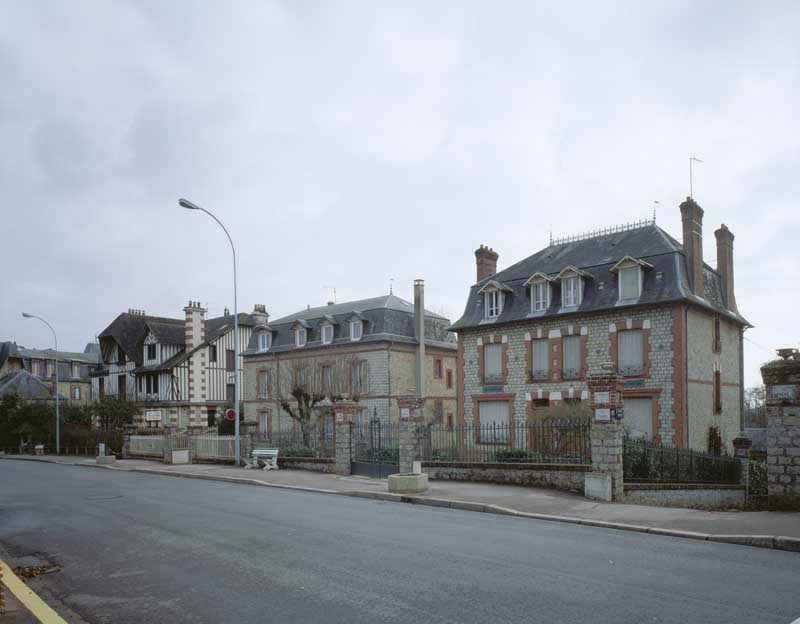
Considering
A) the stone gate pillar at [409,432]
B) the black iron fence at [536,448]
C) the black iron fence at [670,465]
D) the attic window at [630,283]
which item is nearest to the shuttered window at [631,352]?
the attic window at [630,283]

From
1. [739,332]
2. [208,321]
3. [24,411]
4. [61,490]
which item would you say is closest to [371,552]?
[61,490]

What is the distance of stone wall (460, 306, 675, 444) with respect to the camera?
2605cm

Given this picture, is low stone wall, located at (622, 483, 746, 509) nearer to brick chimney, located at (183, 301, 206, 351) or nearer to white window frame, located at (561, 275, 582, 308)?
white window frame, located at (561, 275, 582, 308)

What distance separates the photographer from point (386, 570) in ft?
24.1

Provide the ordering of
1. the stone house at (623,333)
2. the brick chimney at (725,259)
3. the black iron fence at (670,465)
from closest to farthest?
the black iron fence at (670,465), the stone house at (623,333), the brick chimney at (725,259)

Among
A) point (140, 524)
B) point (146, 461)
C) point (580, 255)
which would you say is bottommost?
point (146, 461)

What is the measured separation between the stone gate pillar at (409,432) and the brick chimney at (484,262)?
16717 mm

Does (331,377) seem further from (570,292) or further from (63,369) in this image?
(63,369)

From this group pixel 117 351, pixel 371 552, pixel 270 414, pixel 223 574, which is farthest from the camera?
pixel 117 351

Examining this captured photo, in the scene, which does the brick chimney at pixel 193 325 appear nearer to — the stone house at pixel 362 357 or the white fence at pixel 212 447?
the stone house at pixel 362 357

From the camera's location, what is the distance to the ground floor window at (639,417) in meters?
26.5

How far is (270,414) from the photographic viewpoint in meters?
42.2

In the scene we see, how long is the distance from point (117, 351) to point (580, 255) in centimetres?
3537

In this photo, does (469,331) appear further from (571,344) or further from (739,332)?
(739,332)
